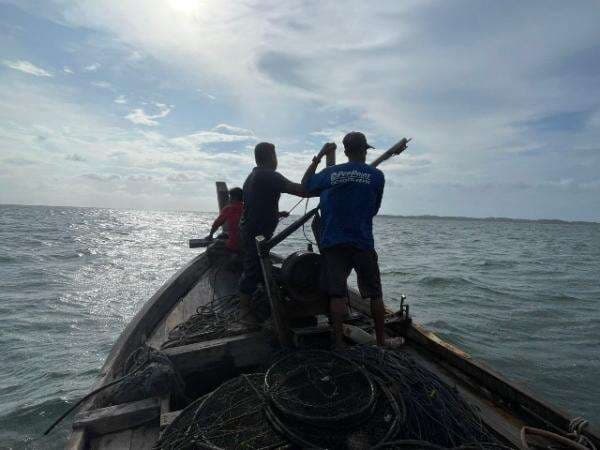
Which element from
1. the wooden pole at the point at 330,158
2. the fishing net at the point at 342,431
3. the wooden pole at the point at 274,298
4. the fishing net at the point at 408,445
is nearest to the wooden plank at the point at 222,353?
the wooden pole at the point at 274,298

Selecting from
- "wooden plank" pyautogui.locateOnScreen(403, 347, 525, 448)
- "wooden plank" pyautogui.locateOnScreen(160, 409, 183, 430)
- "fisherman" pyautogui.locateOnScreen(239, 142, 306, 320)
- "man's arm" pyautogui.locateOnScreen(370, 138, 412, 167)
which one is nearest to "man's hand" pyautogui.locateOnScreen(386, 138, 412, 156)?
"man's arm" pyautogui.locateOnScreen(370, 138, 412, 167)

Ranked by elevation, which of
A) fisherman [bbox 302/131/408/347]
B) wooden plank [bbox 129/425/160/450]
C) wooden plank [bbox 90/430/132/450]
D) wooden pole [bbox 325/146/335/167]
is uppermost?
wooden pole [bbox 325/146/335/167]

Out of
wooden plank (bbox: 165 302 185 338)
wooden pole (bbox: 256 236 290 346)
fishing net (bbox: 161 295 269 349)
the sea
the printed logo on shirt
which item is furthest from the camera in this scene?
the sea

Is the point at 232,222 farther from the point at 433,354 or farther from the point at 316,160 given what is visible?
A: the point at 433,354

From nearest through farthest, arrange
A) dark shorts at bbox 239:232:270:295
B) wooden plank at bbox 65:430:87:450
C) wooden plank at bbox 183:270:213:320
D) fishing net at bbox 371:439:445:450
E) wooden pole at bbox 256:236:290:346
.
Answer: fishing net at bbox 371:439:445:450 < wooden plank at bbox 65:430:87:450 < wooden pole at bbox 256:236:290:346 < dark shorts at bbox 239:232:270:295 < wooden plank at bbox 183:270:213:320

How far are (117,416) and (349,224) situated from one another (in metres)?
2.70

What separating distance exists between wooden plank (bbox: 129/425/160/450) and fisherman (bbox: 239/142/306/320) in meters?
1.66

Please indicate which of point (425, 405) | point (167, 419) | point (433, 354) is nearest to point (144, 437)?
point (167, 419)

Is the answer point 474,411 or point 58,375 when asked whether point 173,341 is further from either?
point 58,375

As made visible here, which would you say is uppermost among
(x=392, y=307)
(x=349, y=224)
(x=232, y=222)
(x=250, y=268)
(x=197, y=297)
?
(x=349, y=224)

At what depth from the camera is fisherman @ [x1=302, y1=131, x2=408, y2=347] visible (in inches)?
147

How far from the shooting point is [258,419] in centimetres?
270

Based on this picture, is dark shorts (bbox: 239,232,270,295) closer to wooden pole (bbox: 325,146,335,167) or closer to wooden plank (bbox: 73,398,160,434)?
wooden pole (bbox: 325,146,335,167)

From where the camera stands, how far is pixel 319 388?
278 cm
